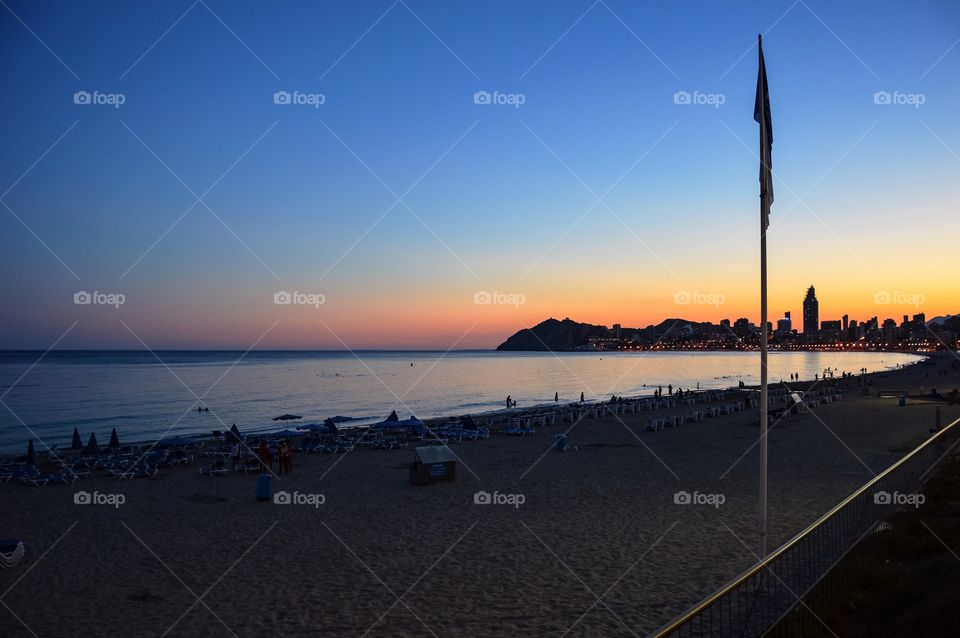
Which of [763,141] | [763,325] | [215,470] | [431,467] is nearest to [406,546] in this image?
[431,467]

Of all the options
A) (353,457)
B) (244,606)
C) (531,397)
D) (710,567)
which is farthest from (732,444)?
(531,397)

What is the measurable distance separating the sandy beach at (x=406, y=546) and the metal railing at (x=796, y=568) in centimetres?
88

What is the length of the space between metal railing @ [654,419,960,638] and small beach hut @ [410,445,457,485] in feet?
35.3

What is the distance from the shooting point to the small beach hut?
59.9ft

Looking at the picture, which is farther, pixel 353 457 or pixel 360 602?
pixel 353 457

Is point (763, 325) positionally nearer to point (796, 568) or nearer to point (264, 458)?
point (796, 568)

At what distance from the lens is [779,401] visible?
47.1 m

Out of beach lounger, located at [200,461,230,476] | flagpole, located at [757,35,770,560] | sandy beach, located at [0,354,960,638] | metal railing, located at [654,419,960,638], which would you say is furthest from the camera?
beach lounger, located at [200,461,230,476]

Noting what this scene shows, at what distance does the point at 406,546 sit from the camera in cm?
1212

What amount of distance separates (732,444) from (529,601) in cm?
1954

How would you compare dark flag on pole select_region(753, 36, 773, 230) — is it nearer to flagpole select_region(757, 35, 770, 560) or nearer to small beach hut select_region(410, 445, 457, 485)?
flagpole select_region(757, 35, 770, 560)

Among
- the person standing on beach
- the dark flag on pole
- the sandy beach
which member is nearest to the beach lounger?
the sandy beach

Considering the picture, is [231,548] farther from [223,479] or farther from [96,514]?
[223,479]

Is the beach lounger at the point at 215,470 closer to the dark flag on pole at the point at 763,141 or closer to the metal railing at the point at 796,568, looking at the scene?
the metal railing at the point at 796,568
